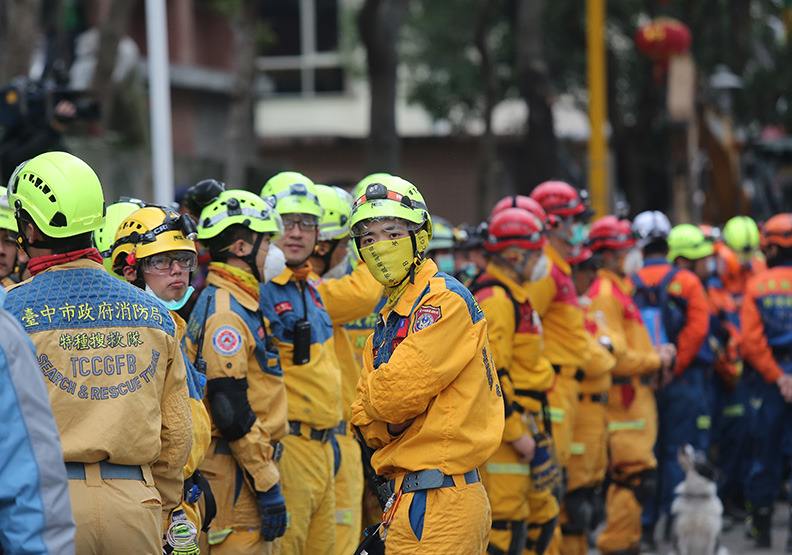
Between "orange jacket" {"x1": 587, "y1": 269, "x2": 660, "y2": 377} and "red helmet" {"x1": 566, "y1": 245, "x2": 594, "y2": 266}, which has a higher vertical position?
"red helmet" {"x1": 566, "y1": 245, "x2": 594, "y2": 266}

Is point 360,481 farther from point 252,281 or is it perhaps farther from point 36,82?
point 36,82

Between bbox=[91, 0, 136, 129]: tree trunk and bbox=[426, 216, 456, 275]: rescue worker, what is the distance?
4865 mm

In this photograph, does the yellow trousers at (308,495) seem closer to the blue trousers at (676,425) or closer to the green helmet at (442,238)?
the green helmet at (442,238)

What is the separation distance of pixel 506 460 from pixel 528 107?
36.8ft

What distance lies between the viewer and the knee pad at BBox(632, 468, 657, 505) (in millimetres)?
8945

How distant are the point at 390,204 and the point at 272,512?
68.0 inches

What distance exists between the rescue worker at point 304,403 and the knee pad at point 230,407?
80 cm

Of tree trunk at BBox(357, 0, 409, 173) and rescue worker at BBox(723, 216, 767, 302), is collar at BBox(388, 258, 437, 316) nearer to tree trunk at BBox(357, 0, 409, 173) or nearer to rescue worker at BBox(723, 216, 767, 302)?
rescue worker at BBox(723, 216, 767, 302)

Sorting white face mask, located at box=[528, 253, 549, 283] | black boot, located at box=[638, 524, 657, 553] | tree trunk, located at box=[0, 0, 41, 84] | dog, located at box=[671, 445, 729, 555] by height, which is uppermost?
tree trunk, located at box=[0, 0, 41, 84]

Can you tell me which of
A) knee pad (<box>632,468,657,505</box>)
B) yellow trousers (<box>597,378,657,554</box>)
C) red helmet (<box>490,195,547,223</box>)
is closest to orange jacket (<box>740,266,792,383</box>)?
yellow trousers (<box>597,378,657,554</box>)

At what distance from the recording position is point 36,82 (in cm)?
898

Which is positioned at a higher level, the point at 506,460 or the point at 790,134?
the point at 790,134

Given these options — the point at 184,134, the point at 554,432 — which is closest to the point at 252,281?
the point at 554,432

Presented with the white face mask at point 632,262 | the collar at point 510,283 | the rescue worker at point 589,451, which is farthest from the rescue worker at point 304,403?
the white face mask at point 632,262
